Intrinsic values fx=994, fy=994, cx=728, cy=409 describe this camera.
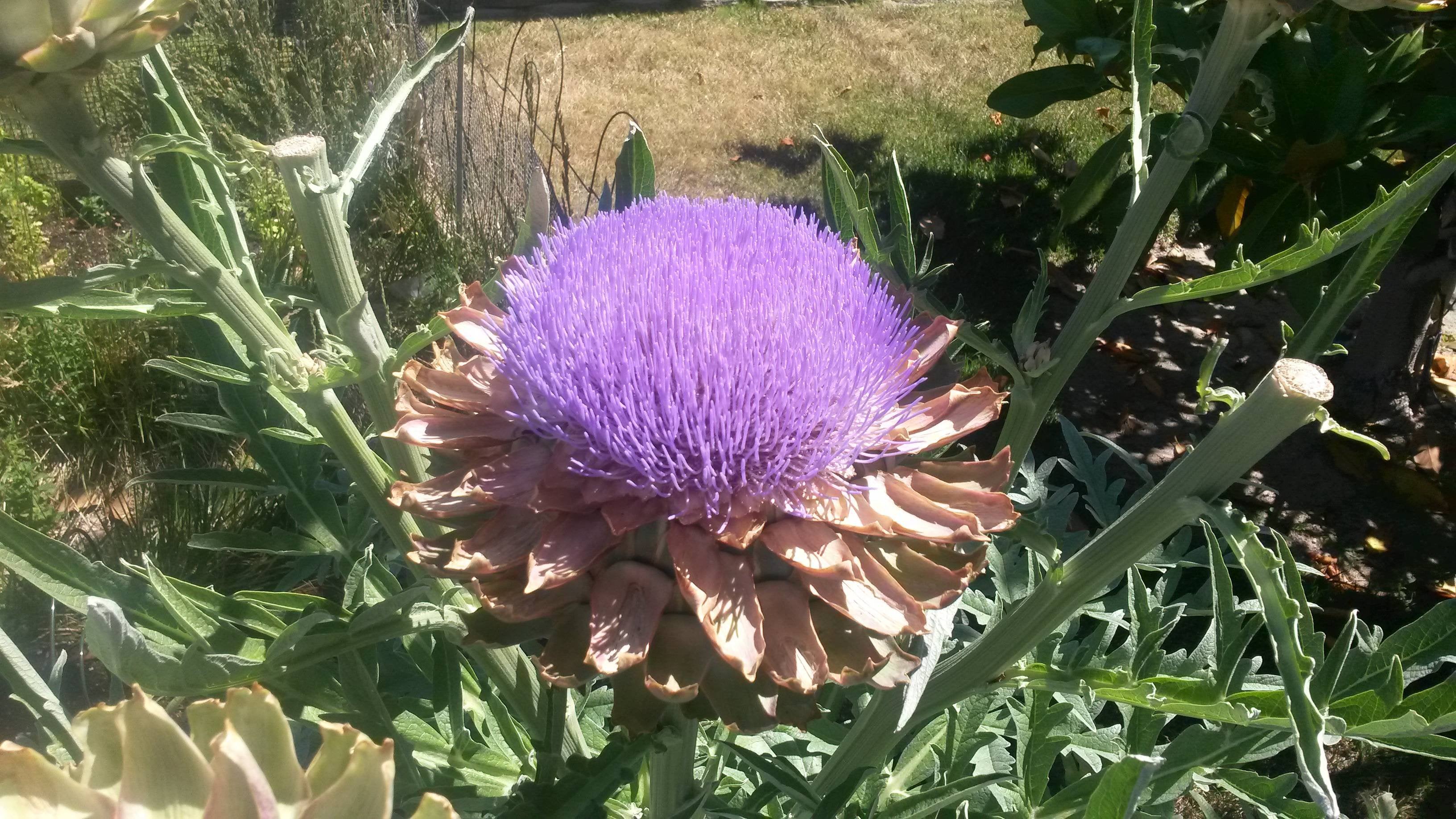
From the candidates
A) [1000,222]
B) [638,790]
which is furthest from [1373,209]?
[1000,222]

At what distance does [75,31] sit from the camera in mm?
757

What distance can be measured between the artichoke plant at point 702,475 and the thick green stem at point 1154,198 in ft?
0.50

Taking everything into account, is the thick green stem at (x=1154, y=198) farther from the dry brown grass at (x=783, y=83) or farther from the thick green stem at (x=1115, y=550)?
the dry brown grass at (x=783, y=83)

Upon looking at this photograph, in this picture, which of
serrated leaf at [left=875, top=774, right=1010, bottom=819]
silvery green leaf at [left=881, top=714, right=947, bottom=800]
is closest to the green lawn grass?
silvery green leaf at [left=881, top=714, right=947, bottom=800]

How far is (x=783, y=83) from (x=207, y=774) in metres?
4.47

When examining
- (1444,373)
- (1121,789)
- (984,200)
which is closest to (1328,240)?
(1121,789)

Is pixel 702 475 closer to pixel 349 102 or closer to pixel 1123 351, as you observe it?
pixel 1123 351

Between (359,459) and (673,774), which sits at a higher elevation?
(359,459)

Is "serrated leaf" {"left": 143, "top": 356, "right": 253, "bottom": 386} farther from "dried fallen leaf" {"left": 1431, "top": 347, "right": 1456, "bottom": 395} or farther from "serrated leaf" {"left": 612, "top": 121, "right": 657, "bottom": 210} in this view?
"dried fallen leaf" {"left": 1431, "top": 347, "right": 1456, "bottom": 395}

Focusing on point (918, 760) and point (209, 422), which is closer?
point (209, 422)

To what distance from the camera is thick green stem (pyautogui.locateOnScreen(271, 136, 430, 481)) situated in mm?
834

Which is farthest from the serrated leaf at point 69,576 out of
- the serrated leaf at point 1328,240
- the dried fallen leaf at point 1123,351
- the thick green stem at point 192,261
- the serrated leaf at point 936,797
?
the dried fallen leaf at point 1123,351

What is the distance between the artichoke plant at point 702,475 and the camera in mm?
750

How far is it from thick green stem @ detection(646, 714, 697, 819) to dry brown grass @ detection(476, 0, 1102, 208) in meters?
2.71
